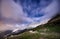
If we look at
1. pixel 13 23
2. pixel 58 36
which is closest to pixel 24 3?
pixel 13 23

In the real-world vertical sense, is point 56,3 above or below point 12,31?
above

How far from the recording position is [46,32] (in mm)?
3350

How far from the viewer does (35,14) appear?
3.44 metres

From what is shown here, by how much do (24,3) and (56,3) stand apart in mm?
726

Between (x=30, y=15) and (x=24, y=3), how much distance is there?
0.30 meters

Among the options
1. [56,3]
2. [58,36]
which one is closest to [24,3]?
[56,3]

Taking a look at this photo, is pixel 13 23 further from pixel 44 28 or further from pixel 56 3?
pixel 56 3

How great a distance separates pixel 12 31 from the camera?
11.0 ft

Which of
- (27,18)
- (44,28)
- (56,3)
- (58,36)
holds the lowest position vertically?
(58,36)

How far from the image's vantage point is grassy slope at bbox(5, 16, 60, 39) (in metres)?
3.30

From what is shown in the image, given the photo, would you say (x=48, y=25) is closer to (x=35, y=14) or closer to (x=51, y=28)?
(x=51, y=28)

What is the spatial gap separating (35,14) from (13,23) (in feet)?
1.75

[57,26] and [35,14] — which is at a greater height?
[35,14]

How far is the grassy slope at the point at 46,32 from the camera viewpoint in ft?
10.8
